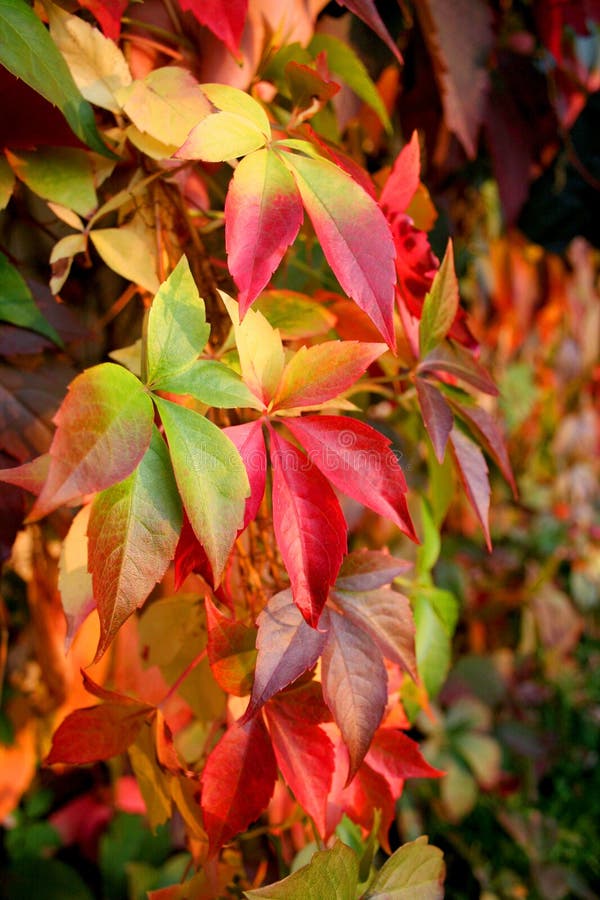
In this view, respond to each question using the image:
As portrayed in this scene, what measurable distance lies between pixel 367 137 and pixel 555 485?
3.83 ft

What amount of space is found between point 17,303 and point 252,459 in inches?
7.2

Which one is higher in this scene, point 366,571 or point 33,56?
point 33,56

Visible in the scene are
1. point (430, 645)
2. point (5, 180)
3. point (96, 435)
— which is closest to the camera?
point (96, 435)

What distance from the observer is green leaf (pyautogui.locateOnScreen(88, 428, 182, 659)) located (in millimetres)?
296

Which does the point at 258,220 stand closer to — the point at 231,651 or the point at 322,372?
the point at 322,372

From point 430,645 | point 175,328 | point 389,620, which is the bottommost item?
point 430,645

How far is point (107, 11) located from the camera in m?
0.37

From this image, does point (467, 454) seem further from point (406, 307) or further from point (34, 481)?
point (34, 481)

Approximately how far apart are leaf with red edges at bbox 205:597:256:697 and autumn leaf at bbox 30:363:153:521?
0.10 meters

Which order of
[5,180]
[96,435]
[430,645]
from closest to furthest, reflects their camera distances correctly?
1. [96,435]
2. [5,180]
3. [430,645]

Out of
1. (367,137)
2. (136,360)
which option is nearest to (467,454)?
(136,360)

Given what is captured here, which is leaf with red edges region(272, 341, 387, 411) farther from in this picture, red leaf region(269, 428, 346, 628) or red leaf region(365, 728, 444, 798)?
red leaf region(365, 728, 444, 798)

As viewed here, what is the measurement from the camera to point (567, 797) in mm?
1112

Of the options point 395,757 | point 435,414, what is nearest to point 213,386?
point 435,414
